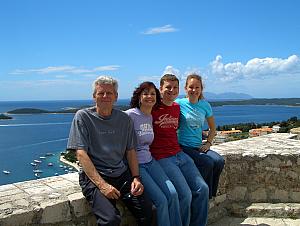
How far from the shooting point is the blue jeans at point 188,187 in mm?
2586

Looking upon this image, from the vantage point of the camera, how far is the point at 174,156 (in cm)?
279

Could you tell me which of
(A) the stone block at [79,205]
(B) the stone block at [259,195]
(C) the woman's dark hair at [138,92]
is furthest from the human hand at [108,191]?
(B) the stone block at [259,195]

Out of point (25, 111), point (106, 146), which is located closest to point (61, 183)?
point (106, 146)

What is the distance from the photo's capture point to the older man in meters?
2.21

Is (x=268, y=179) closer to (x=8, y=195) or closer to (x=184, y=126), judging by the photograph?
(x=184, y=126)

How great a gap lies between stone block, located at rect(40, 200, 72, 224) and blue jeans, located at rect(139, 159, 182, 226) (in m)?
0.58

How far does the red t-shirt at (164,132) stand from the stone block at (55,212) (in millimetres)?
835

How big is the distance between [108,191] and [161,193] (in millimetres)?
413

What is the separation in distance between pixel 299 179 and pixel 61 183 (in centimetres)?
251

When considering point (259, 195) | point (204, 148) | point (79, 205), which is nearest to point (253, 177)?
point (259, 195)

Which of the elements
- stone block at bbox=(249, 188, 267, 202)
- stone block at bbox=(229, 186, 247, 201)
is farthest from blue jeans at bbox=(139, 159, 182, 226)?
stone block at bbox=(249, 188, 267, 202)

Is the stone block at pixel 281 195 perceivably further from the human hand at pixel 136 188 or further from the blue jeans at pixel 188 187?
the human hand at pixel 136 188

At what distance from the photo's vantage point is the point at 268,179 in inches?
141

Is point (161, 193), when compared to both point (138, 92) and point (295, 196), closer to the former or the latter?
point (138, 92)
